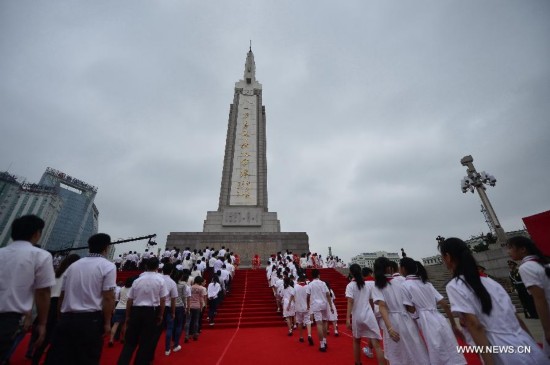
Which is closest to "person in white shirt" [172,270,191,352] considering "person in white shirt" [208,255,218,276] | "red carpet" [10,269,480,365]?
"red carpet" [10,269,480,365]

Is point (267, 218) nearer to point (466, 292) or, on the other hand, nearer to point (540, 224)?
point (540, 224)

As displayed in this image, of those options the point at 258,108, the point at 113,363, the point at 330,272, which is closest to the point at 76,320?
the point at 113,363

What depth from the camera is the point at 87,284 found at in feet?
8.20

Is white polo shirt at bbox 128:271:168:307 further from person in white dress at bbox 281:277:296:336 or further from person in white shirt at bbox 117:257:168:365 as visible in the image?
person in white dress at bbox 281:277:296:336

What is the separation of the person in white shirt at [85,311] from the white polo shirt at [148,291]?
2.87ft

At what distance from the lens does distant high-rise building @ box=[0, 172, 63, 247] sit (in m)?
51.4

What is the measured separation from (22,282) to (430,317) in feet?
13.0

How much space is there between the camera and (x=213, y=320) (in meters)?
7.57

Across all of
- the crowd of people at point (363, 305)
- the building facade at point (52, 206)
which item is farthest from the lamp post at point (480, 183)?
the building facade at point (52, 206)

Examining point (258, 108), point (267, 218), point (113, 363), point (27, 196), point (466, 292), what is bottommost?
point (113, 363)

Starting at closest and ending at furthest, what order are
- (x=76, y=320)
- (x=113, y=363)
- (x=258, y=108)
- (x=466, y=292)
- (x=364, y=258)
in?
(x=466, y=292)
(x=76, y=320)
(x=113, y=363)
(x=258, y=108)
(x=364, y=258)

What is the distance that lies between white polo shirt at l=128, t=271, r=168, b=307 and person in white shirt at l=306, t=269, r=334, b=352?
9.96ft

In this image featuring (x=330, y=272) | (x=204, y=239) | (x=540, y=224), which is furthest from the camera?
(x=204, y=239)

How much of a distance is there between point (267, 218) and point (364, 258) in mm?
89527
